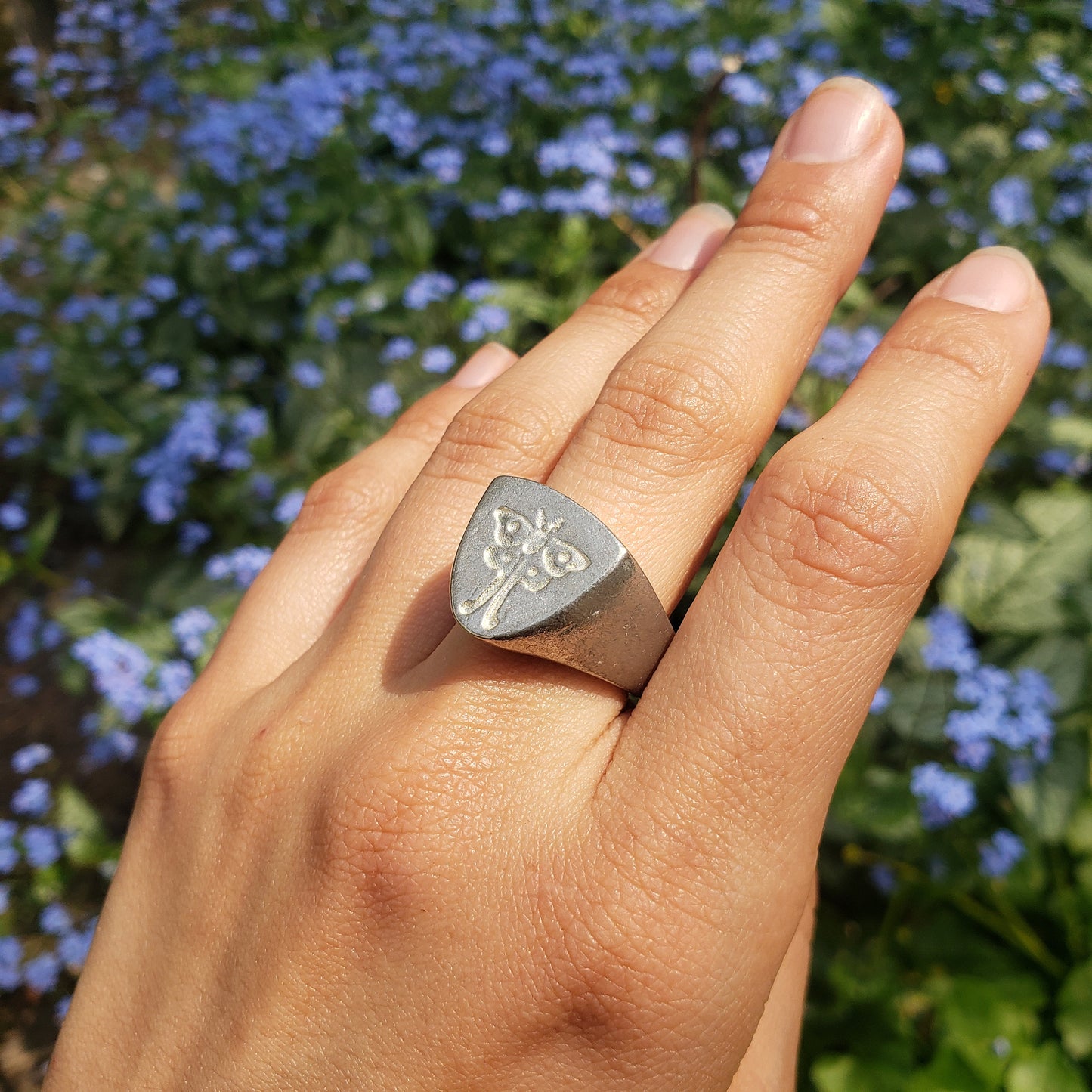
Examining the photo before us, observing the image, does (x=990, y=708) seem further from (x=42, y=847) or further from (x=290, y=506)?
(x=42, y=847)

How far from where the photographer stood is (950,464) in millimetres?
Answer: 1373

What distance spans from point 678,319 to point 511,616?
0.76 meters

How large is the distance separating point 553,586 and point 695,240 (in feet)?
3.62

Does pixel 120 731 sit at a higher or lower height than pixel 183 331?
lower

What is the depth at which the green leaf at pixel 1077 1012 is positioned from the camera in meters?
2.05

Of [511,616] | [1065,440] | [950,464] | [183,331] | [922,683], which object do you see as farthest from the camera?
[183,331]

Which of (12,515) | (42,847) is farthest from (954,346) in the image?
(12,515)

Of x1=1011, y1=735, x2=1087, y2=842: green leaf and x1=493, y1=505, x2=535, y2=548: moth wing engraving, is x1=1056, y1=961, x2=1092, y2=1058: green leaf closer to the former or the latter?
x1=1011, y1=735, x2=1087, y2=842: green leaf

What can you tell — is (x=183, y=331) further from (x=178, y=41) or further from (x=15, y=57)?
(x=178, y=41)

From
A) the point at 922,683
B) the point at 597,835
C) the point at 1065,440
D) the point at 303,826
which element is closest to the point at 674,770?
the point at 597,835

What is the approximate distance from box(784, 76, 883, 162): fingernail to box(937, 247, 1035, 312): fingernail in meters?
0.32

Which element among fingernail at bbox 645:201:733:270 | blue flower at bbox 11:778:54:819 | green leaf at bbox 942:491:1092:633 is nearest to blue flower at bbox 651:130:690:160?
fingernail at bbox 645:201:733:270

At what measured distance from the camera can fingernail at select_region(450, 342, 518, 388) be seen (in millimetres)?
2129

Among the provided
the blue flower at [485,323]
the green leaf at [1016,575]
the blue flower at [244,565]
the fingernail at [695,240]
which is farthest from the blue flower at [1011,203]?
the blue flower at [244,565]
